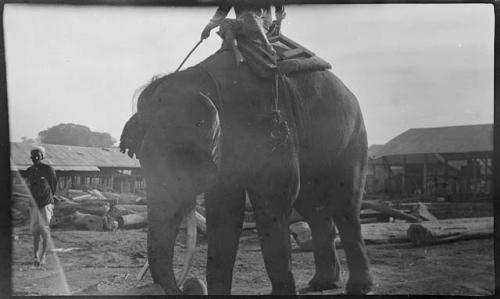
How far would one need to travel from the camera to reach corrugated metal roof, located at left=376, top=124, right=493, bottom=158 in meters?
3.90

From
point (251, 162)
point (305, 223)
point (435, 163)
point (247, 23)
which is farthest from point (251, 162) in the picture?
point (435, 163)

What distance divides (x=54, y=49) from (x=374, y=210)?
2.04 meters

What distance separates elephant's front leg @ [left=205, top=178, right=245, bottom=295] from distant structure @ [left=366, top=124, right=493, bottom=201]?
0.80 meters

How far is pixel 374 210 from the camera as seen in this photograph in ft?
13.1

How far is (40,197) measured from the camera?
12.8ft

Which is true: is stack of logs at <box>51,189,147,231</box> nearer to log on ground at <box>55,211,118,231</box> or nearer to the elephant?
log on ground at <box>55,211,118,231</box>

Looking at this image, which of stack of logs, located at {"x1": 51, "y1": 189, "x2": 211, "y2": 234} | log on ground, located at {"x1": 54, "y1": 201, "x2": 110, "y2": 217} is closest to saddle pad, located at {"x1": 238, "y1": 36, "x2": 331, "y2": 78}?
stack of logs, located at {"x1": 51, "y1": 189, "x2": 211, "y2": 234}

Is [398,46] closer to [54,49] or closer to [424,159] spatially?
[424,159]

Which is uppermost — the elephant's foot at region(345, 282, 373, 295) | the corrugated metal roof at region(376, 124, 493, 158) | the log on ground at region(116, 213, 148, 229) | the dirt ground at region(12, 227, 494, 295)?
the corrugated metal roof at region(376, 124, 493, 158)

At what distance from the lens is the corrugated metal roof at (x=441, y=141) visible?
12.8ft

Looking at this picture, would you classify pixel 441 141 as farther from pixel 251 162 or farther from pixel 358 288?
pixel 251 162

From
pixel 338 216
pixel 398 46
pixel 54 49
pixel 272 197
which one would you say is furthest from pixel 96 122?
pixel 398 46

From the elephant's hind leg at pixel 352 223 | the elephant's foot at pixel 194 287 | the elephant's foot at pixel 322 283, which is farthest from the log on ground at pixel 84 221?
the elephant's hind leg at pixel 352 223

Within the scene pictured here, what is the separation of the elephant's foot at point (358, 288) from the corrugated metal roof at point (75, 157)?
1384mm
